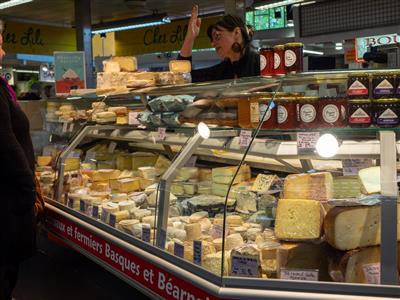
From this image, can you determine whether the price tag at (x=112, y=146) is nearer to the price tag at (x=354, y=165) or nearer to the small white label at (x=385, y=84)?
the price tag at (x=354, y=165)

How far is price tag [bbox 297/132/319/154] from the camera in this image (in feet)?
6.64

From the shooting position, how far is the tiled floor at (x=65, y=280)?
333 centimetres

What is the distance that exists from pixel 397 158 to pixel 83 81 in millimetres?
4918

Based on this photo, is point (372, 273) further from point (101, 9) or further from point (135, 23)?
point (101, 9)

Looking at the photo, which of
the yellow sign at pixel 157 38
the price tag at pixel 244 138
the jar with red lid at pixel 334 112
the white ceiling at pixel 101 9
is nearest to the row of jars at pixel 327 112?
the jar with red lid at pixel 334 112

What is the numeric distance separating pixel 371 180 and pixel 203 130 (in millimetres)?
968

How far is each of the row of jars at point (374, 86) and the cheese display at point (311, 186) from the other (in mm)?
414

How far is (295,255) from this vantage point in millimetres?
2037

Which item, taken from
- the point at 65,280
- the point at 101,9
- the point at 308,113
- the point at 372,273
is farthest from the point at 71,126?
the point at 101,9

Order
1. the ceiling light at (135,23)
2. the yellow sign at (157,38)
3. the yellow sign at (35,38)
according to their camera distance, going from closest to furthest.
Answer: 1. the ceiling light at (135,23)
2. the yellow sign at (157,38)
3. the yellow sign at (35,38)

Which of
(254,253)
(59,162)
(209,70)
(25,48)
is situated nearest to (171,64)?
(209,70)

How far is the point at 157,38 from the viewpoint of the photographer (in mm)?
10984

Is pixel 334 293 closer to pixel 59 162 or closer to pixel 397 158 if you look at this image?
pixel 397 158

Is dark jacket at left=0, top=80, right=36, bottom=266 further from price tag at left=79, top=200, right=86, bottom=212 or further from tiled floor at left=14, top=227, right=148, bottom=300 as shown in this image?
tiled floor at left=14, top=227, right=148, bottom=300
